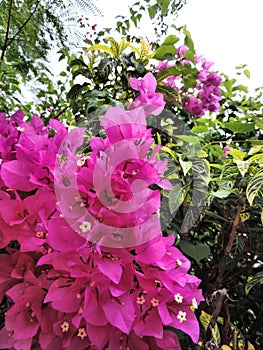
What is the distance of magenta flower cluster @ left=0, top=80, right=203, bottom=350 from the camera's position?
0.35 m

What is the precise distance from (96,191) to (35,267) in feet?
0.33

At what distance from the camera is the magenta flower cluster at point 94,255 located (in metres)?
0.35

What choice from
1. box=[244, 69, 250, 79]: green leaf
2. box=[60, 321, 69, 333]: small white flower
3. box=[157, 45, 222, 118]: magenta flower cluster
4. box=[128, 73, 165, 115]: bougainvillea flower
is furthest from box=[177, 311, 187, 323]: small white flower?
box=[244, 69, 250, 79]: green leaf

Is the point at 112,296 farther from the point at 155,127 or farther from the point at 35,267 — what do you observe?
the point at 155,127

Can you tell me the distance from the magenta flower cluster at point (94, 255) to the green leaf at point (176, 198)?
0.12 m

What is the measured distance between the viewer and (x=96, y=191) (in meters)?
0.37

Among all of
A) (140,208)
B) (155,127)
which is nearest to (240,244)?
(155,127)

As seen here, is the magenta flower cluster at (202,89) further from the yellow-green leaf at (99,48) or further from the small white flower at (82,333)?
the small white flower at (82,333)

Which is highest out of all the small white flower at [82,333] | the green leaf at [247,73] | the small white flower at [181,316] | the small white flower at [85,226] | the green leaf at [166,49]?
the green leaf at [166,49]

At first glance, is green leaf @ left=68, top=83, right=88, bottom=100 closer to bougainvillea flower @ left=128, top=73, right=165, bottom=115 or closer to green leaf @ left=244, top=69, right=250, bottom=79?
bougainvillea flower @ left=128, top=73, right=165, bottom=115

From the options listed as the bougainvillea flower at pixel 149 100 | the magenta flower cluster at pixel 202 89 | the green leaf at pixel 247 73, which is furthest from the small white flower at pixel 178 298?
the green leaf at pixel 247 73

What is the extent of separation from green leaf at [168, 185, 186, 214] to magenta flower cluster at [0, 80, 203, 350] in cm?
12

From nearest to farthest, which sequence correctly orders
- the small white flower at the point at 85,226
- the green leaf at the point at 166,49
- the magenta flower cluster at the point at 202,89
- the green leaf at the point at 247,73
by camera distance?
the small white flower at the point at 85,226, the green leaf at the point at 166,49, the magenta flower cluster at the point at 202,89, the green leaf at the point at 247,73

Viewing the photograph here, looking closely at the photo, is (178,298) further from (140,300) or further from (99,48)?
(99,48)
